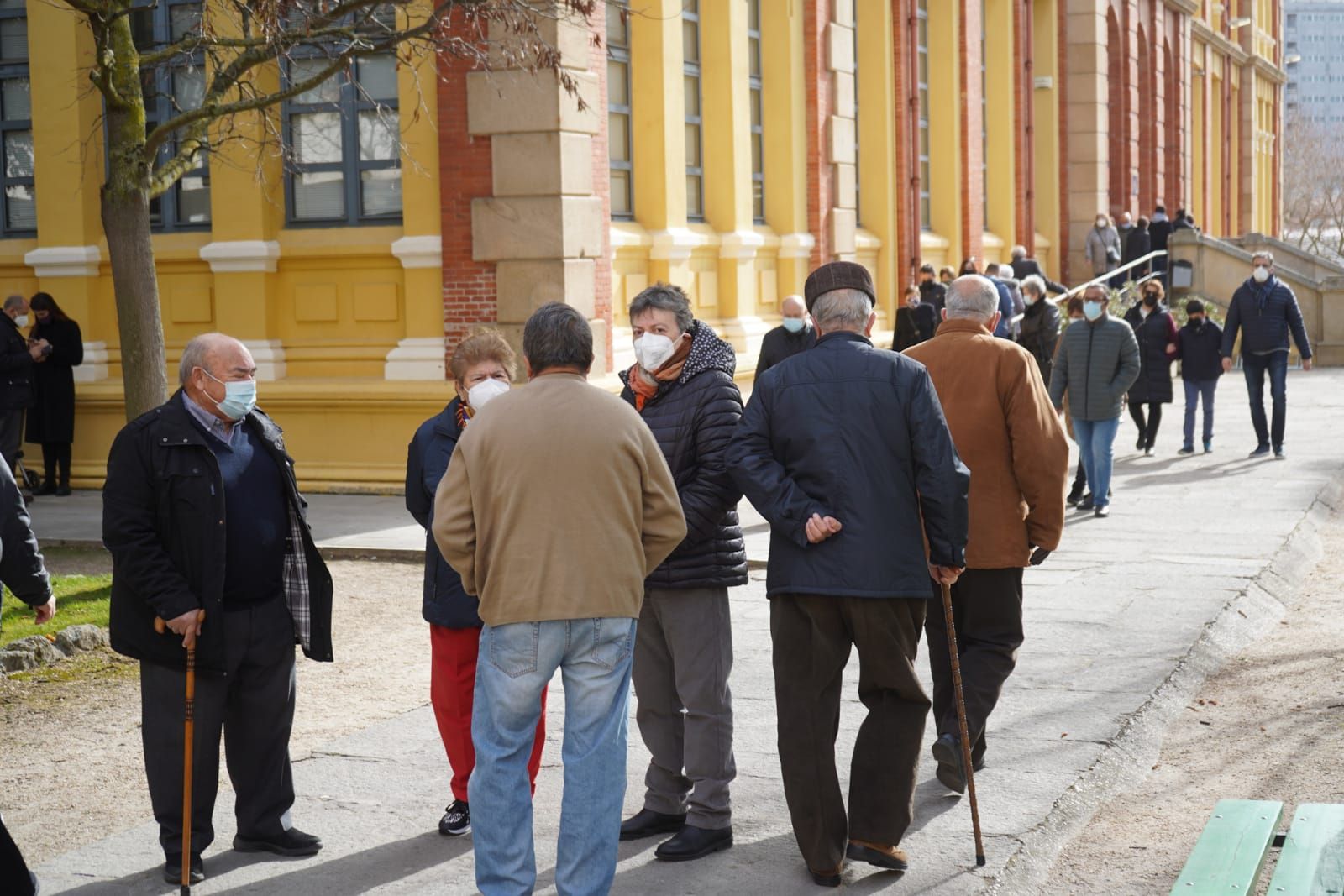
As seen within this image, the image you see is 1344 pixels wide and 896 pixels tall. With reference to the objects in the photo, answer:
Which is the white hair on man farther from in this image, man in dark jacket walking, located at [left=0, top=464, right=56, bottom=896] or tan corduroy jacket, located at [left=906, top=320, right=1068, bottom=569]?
man in dark jacket walking, located at [left=0, top=464, right=56, bottom=896]

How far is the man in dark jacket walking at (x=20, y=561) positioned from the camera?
512 centimetres

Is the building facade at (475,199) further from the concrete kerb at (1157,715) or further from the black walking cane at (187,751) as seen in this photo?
the black walking cane at (187,751)

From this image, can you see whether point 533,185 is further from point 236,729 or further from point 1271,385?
point 236,729

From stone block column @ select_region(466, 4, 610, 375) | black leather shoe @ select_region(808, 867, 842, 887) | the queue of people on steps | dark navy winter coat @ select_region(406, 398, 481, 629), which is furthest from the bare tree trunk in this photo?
black leather shoe @ select_region(808, 867, 842, 887)

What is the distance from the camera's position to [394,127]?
594 inches

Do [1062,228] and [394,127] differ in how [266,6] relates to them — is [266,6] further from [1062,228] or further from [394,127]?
[1062,228]

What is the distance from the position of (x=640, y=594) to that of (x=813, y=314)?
3.87ft

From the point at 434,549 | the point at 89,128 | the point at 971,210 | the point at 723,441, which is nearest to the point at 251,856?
the point at 434,549

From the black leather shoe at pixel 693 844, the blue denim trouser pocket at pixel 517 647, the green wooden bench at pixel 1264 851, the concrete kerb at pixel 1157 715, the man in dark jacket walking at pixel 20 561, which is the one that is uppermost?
the man in dark jacket walking at pixel 20 561

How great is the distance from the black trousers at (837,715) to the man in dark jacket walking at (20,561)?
2.30 meters

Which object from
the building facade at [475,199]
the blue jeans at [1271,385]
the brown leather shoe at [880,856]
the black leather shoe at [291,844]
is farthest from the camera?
the blue jeans at [1271,385]

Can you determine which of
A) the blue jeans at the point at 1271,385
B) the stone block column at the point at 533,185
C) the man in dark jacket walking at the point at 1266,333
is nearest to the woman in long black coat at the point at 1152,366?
the man in dark jacket walking at the point at 1266,333

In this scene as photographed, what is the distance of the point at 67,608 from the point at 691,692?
219 inches

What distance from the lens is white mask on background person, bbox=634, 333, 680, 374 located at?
5.57 meters
